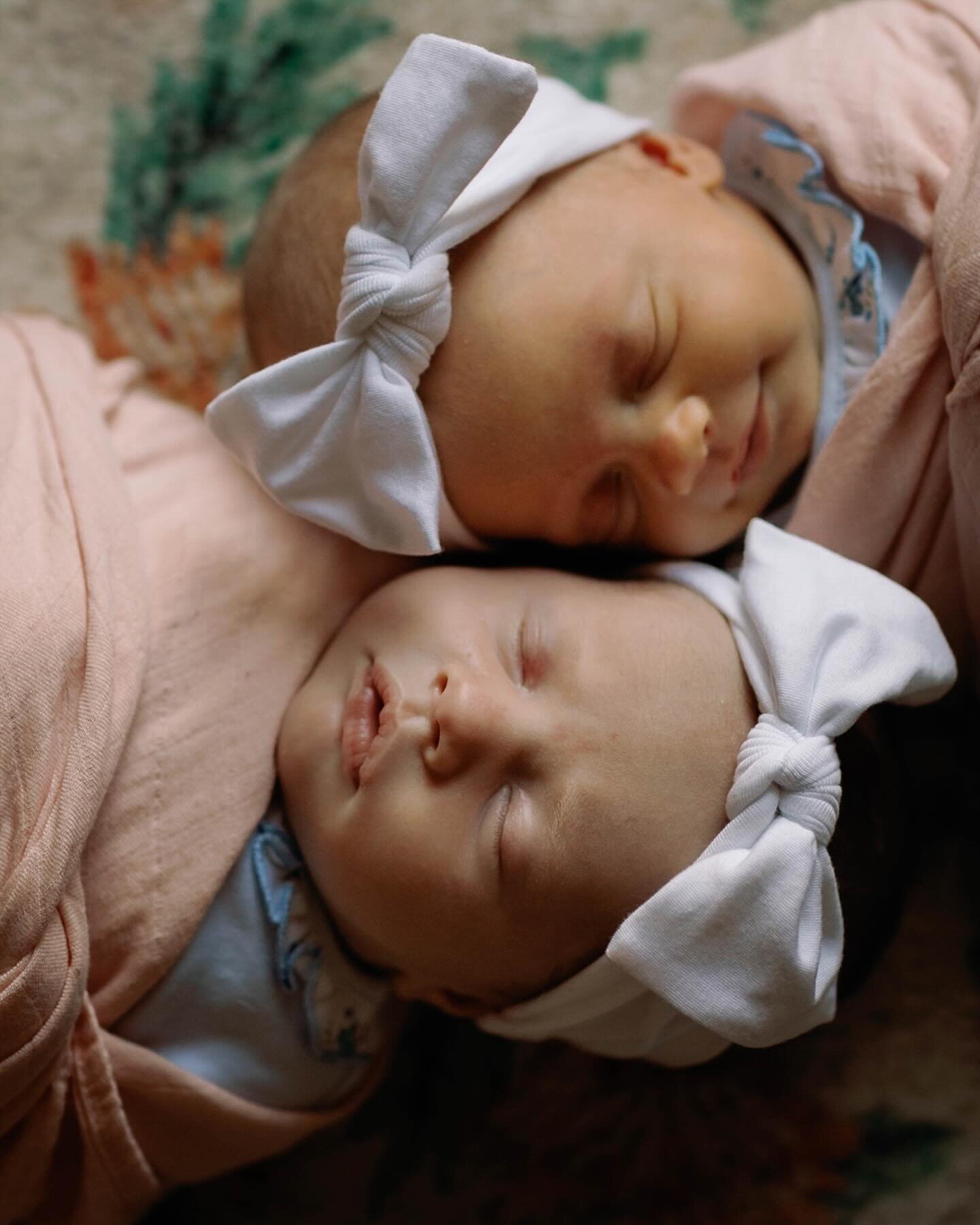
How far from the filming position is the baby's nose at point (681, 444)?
949mm

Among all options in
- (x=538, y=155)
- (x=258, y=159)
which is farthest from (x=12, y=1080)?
(x=258, y=159)

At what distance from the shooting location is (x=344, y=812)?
946mm

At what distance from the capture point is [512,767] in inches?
35.3

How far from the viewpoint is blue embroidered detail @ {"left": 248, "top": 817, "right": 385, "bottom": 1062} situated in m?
1.00

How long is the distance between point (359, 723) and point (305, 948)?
0.21 m

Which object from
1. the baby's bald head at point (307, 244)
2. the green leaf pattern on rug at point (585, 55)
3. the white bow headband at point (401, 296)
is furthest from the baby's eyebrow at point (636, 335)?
the green leaf pattern on rug at point (585, 55)

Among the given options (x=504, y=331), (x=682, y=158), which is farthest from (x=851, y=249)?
(x=504, y=331)

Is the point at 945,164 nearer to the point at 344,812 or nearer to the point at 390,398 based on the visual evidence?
the point at 390,398

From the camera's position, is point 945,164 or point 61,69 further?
point 61,69

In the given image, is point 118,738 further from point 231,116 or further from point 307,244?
point 231,116

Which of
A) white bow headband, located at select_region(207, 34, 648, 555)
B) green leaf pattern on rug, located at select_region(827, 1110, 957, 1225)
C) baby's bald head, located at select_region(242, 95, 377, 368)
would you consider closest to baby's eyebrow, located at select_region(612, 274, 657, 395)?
white bow headband, located at select_region(207, 34, 648, 555)

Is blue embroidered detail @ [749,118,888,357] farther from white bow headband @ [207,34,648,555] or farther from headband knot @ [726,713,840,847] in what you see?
headband knot @ [726,713,840,847]

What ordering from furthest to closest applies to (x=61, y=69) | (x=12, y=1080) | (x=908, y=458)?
1. (x=61, y=69)
2. (x=908, y=458)
3. (x=12, y=1080)

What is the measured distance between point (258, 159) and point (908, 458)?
2.51ft
